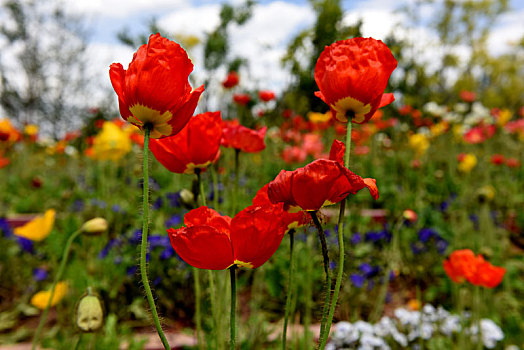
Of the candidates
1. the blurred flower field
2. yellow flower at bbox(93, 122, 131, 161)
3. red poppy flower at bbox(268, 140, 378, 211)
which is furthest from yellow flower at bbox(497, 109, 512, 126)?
red poppy flower at bbox(268, 140, 378, 211)

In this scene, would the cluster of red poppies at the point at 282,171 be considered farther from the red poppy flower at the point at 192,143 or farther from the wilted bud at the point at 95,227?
the wilted bud at the point at 95,227

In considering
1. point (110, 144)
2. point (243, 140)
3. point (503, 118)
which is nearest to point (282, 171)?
point (243, 140)

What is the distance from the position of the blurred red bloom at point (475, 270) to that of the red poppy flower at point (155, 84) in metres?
1.01

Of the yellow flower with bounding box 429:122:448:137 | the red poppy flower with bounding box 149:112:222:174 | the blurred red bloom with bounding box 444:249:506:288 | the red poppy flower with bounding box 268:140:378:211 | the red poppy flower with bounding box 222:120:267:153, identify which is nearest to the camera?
the red poppy flower with bounding box 268:140:378:211

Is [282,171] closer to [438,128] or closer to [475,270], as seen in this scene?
[475,270]

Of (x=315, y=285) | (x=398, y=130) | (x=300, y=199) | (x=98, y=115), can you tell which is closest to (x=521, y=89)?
(x=398, y=130)

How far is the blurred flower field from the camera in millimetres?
440

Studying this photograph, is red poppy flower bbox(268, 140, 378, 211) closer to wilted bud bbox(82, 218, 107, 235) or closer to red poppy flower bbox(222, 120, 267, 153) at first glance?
red poppy flower bbox(222, 120, 267, 153)

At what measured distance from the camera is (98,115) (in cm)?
615

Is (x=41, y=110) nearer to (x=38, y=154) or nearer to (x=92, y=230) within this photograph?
(x=38, y=154)

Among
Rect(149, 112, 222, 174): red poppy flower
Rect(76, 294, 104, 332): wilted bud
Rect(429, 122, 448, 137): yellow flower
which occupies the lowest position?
Rect(76, 294, 104, 332): wilted bud

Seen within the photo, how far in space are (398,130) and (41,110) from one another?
44.2 ft

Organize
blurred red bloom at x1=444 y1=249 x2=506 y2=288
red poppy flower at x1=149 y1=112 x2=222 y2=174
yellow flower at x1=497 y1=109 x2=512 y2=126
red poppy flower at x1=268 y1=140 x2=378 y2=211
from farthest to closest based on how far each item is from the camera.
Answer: yellow flower at x1=497 y1=109 x2=512 y2=126
blurred red bloom at x1=444 y1=249 x2=506 y2=288
red poppy flower at x1=149 y1=112 x2=222 y2=174
red poppy flower at x1=268 y1=140 x2=378 y2=211

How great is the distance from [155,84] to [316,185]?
206 mm
